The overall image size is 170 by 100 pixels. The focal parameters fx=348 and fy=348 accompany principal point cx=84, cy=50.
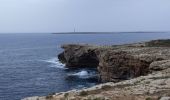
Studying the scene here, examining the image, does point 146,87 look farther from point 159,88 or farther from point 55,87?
point 55,87

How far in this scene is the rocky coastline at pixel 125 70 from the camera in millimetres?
32000

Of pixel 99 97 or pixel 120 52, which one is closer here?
pixel 99 97

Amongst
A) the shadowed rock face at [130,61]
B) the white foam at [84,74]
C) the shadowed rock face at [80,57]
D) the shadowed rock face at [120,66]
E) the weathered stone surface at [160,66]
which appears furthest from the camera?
the shadowed rock face at [80,57]

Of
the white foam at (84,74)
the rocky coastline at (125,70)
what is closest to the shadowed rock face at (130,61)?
the rocky coastline at (125,70)

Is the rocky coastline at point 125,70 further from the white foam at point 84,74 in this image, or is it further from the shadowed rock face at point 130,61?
the white foam at point 84,74

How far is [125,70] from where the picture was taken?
251 feet

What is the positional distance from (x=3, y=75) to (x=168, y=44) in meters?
46.8

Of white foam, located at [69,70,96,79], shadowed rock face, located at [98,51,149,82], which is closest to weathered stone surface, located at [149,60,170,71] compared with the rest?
shadowed rock face, located at [98,51,149,82]

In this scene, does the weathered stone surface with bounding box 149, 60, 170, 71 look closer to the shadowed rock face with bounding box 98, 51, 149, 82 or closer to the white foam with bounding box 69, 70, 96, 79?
the shadowed rock face with bounding box 98, 51, 149, 82

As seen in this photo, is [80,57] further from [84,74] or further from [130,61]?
[130,61]

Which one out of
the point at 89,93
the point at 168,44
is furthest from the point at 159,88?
the point at 168,44

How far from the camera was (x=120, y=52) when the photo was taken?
7912 centimetres

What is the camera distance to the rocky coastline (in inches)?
1260

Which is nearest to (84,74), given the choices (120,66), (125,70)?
(120,66)
